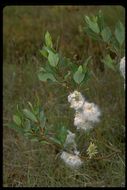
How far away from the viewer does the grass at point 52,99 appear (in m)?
3.38

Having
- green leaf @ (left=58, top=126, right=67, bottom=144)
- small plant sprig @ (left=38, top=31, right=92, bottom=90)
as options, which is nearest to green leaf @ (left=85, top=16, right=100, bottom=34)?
small plant sprig @ (left=38, top=31, right=92, bottom=90)

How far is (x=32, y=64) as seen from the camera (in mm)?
4590

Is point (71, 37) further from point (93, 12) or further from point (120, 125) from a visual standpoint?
point (120, 125)

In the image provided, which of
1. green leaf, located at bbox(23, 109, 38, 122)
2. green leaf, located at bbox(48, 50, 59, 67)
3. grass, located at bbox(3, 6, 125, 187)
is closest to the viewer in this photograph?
green leaf, located at bbox(48, 50, 59, 67)

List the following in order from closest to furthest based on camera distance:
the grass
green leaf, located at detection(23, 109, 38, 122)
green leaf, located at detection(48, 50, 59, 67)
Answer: green leaf, located at detection(48, 50, 59, 67), green leaf, located at detection(23, 109, 38, 122), the grass

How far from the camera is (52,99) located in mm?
4152

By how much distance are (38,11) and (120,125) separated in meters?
2.29

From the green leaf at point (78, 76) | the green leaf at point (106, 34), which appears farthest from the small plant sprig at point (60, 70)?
the green leaf at point (106, 34)

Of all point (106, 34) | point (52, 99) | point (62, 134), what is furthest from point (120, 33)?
point (52, 99)

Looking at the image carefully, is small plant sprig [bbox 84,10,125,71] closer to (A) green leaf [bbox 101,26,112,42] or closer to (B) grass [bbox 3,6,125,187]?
(A) green leaf [bbox 101,26,112,42]

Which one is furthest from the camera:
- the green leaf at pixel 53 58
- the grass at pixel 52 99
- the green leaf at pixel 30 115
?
the grass at pixel 52 99

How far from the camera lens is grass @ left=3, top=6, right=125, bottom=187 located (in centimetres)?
338

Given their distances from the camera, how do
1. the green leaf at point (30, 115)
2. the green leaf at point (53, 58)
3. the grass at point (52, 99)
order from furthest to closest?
the grass at point (52, 99), the green leaf at point (30, 115), the green leaf at point (53, 58)

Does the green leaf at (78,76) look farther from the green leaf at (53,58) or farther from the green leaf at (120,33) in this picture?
the green leaf at (120,33)
